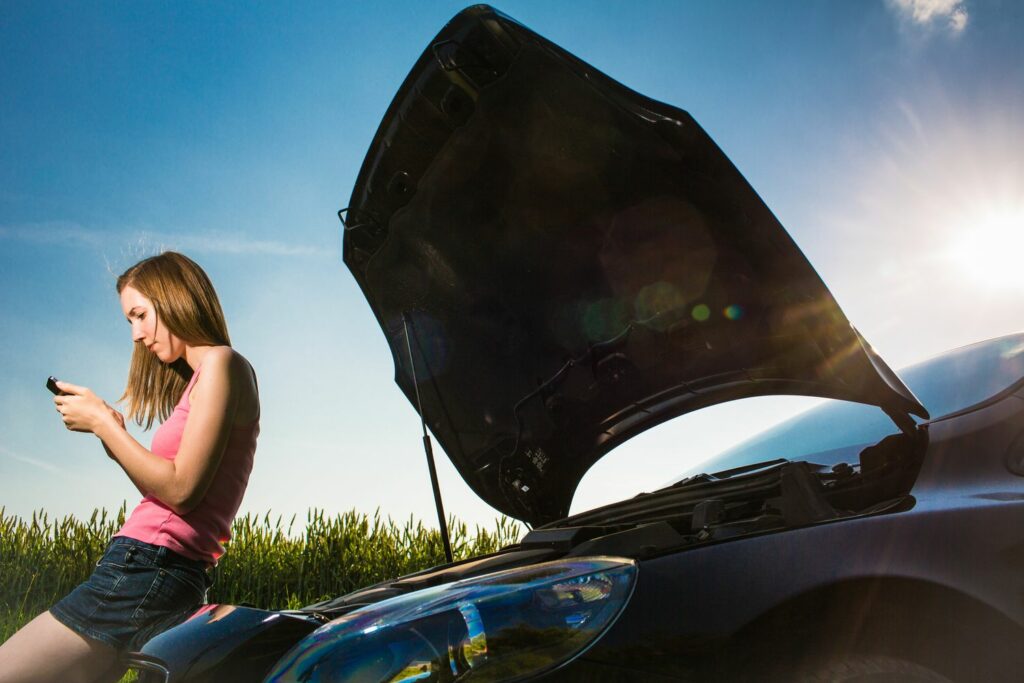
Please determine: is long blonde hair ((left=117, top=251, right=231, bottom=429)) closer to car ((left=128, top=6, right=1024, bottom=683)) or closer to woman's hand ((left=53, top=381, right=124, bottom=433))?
woman's hand ((left=53, top=381, right=124, bottom=433))

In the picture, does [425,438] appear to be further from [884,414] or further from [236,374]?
[884,414]

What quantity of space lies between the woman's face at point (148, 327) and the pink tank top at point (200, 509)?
177 millimetres

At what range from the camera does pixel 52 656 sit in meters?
1.54

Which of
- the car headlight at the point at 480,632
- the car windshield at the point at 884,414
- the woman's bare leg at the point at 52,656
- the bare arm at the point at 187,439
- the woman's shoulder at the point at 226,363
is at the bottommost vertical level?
the car headlight at the point at 480,632

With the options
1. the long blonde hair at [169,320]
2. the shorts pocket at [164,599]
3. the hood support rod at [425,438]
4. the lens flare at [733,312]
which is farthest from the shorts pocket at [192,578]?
the lens flare at [733,312]

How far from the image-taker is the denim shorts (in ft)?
5.21

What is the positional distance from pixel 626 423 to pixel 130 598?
67.4 inches

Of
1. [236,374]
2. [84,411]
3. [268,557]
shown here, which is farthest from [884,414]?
[268,557]

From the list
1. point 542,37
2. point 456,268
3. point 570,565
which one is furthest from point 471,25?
point 570,565

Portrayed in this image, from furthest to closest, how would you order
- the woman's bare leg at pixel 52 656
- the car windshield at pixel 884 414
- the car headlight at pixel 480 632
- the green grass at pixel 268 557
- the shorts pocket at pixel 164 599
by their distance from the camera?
the green grass at pixel 268 557 → the car windshield at pixel 884 414 → the shorts pocket at pixel 164 599 → the woman's bare leg at pixel 52 656 → the car headlight at pixel 480 632

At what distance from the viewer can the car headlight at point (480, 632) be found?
47.9 inches

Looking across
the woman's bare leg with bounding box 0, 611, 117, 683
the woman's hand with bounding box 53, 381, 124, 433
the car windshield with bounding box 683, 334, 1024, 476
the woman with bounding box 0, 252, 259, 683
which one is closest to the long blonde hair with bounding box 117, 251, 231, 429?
the woman with bounding box 0, 252, 259, 683

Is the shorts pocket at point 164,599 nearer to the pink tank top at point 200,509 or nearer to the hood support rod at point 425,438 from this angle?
the pink tank top at point 200,509

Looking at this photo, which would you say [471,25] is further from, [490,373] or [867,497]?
[867,497]
